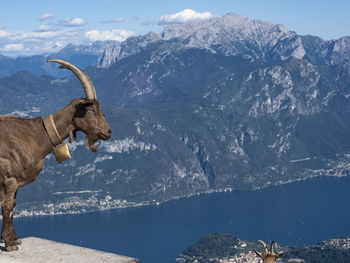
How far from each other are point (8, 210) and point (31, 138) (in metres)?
1.48

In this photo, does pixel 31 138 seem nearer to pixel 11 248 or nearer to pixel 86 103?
pixel 86 103

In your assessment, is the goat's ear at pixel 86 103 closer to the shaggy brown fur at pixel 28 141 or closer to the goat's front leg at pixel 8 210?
the shaggy brown fur at pixel 28 141

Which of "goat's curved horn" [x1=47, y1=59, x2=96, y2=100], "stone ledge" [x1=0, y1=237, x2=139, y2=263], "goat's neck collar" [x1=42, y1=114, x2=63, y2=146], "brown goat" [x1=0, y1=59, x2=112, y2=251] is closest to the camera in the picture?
"goat's curved horn" [x1=47, y1=59, x2=96, y2=100]

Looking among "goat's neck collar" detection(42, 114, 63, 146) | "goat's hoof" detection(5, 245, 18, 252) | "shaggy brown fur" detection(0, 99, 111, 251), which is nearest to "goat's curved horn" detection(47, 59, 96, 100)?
"shaggy brown fur" detection(0, 99, 111, 251)

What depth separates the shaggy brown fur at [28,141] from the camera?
1122 cm

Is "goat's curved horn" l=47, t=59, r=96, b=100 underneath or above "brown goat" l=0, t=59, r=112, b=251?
above

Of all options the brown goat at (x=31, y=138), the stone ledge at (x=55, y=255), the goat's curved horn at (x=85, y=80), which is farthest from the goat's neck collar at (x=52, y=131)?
the stone ledge at (x=55, y=255)

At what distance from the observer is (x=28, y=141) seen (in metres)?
11.5

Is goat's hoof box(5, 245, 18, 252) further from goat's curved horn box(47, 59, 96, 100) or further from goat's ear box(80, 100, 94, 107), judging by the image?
goat's curved horn box(47, 59, 96, 100)

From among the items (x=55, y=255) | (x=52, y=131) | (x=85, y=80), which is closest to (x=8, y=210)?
(x=55, y=255)

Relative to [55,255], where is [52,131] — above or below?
above

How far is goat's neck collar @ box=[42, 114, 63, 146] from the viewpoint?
11461 millimetres

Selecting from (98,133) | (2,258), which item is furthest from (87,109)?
(2,258)

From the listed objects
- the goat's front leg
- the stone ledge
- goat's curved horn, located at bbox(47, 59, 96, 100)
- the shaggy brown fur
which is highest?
goat's curved horn, located at bbox(47, 59, 96, 100)
